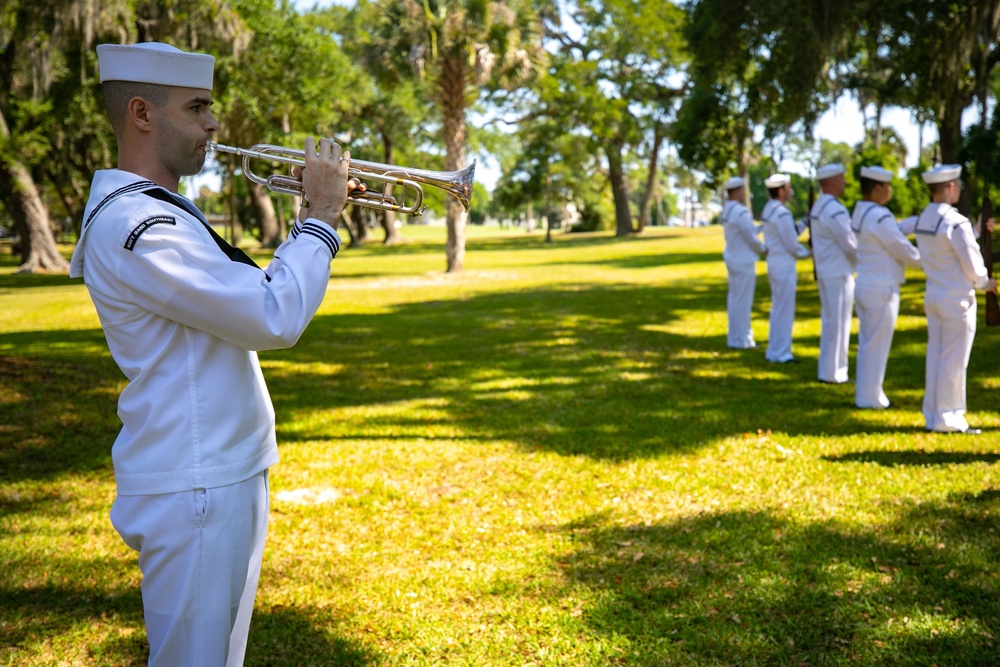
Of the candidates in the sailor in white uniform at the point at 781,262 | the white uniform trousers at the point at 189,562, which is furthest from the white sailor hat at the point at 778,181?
the white uniform trousers at the point at 189,562

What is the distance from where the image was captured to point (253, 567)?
2707mm

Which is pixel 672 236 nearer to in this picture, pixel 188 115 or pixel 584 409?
pixel 584 409

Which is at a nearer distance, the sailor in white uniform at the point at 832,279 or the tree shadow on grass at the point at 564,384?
the tree shadow on grass at the point at 564,384

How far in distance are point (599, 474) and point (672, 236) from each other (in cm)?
4724

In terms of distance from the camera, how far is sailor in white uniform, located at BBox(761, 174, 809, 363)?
11859 millimetres

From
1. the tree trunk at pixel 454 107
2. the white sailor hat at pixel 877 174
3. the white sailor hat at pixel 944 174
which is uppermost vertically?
the tree trunk at pixel 454 107

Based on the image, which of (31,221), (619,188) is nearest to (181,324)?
(31,221)

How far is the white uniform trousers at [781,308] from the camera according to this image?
12008mm

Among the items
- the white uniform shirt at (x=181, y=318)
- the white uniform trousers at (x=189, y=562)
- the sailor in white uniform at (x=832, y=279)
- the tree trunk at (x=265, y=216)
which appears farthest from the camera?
the tree trunk at (x=265, y=216)

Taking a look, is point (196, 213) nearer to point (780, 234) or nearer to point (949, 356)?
point (949, 356)

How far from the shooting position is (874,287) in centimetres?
917

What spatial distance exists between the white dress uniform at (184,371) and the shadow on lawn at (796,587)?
2.52 m

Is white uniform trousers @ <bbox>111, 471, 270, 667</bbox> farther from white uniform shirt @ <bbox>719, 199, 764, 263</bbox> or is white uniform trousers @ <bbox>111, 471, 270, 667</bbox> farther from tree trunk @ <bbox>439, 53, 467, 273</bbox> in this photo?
tree trunk @ <bbox>439, 53, 467, 273</bbox>

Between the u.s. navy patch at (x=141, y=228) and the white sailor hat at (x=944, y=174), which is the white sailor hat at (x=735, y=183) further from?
the u.s. navy patch at (x=141, y=228)
